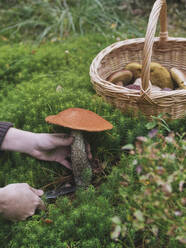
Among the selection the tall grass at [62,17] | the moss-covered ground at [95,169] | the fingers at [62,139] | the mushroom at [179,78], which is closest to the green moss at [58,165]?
the moss-covered ground at [95,169]

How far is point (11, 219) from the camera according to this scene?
1571 millimetres

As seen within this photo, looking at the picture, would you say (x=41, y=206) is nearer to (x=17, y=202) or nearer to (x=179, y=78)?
(x=17, y=202)

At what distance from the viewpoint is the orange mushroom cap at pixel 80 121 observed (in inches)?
61.3

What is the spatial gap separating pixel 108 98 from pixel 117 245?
1214 mm

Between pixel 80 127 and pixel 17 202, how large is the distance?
55 cm

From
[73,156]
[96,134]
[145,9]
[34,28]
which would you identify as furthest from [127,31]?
[73,156]

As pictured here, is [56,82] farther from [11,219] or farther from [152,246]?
[152,246]

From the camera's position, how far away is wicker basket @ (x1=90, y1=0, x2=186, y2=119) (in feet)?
6.19

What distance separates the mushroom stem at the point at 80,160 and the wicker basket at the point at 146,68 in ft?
1.75

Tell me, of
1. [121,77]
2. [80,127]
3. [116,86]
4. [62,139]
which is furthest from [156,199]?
[121,77]

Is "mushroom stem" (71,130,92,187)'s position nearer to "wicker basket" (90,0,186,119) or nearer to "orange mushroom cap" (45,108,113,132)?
"orange mushroom cap" (45,108,113,132)

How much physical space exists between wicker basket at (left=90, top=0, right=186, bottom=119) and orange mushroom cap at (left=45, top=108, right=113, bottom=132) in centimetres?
45

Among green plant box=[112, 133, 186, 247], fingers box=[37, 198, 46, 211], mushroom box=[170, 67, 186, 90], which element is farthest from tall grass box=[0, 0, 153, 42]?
green plant box=[112, 133, 186, 247]

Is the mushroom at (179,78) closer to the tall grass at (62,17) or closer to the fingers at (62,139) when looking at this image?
the fingers at (62,139)
